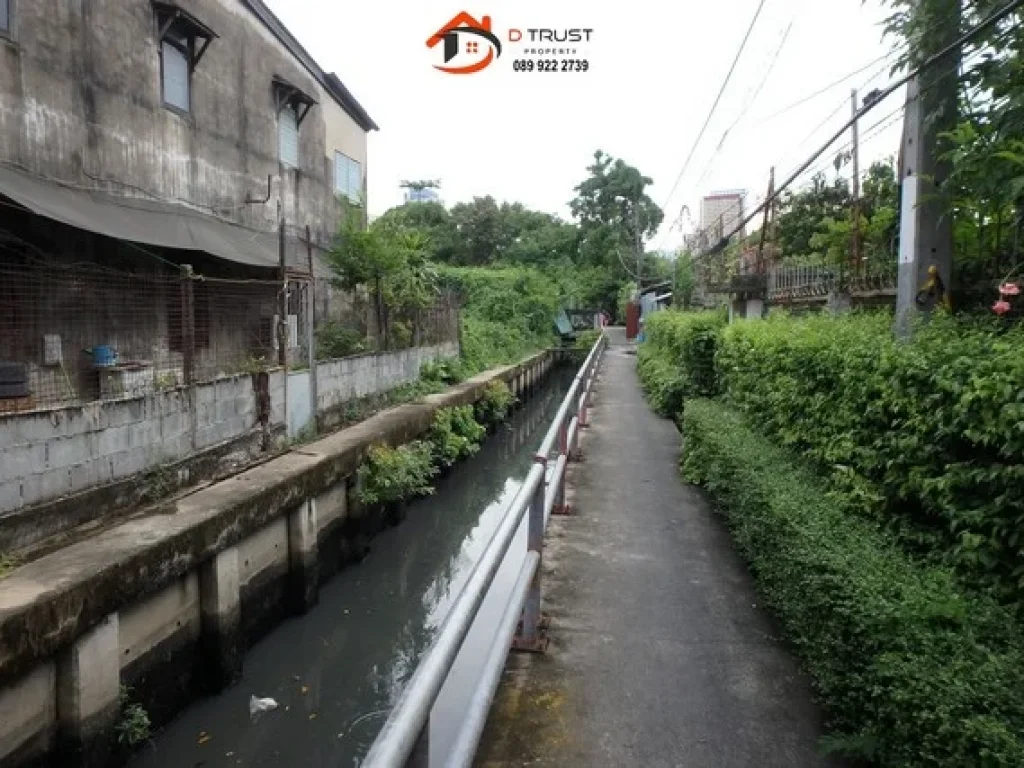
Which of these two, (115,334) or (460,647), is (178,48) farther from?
(460,647)

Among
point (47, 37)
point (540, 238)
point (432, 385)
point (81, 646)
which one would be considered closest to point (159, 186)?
point (47, 37)

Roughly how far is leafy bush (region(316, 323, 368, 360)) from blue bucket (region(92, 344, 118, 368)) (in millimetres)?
3680

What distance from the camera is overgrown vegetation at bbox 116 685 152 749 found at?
4480 millimetres

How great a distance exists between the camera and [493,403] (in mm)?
16625

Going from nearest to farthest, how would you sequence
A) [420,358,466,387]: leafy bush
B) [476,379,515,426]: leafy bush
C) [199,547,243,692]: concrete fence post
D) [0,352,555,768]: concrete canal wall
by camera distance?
[0,352,555,768]: concrete canal wall
[199,547,243,692]: concrete fence post
[420,358,466,387]: leafy bush
[476,379,515,426]: leafy bush

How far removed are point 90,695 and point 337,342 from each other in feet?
26.8

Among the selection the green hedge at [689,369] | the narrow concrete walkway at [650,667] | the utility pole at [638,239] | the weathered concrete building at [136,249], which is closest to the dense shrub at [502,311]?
the green hedge at [689,369]

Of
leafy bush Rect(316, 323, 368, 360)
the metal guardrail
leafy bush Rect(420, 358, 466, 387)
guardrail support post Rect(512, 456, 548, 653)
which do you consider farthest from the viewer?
leafy bush Rect(420, 358, 466, 387)

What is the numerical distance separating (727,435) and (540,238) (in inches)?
1359

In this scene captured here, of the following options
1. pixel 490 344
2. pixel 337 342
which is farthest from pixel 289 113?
pixel 490 344

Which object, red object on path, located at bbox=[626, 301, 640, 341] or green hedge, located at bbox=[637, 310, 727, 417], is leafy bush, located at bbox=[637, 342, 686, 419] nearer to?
green hedge, located at bbox=[637, 310, 727, 417]

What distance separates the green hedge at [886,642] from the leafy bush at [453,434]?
335 inches

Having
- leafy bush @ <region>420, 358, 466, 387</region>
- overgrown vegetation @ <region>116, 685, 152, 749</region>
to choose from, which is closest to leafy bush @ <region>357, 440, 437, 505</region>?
overgrown vegetation @ <region>116, 685, 152, 749</region>

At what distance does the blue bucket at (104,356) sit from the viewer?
25.2 ft
